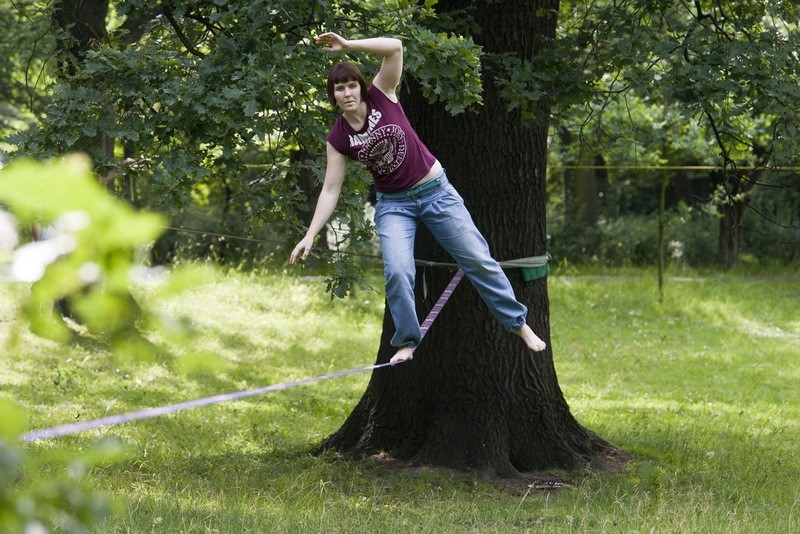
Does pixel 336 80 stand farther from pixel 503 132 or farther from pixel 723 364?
pixel 723 364

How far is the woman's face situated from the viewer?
167 inches

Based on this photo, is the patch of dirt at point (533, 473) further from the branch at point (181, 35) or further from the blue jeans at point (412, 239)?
the branch at point (181, 35)

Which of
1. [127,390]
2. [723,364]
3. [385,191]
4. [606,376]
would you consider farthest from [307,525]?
[723,364]

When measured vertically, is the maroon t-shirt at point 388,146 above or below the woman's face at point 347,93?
below

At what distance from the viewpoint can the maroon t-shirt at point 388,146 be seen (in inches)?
171

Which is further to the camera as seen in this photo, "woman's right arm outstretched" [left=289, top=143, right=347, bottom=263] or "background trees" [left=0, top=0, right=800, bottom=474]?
"background trees" [left=0, top=0, right=800, bottom=474]

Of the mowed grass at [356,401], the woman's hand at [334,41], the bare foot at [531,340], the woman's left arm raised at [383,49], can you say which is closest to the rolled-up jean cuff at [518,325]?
the bare foot at [531,340]

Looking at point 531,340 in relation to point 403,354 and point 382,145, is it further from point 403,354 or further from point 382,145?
point 382,145

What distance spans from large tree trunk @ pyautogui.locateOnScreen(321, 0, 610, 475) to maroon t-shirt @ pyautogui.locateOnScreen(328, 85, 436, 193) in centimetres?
162

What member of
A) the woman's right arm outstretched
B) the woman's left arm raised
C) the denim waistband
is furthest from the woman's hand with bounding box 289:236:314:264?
the woman's left arm raised

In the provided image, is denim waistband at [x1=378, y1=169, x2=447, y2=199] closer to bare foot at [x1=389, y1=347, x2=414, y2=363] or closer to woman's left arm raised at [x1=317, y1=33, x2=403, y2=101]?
woman's left arm raised at [x1=317, y1=33, x2=403, y2=101]

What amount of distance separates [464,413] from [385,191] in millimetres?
2128

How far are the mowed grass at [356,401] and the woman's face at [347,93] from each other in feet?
4.84

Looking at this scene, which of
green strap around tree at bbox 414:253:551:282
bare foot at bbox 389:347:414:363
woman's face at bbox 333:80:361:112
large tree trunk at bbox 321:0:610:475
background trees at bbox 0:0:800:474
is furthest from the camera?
large tree trunk at bbox 321:0:610:475
